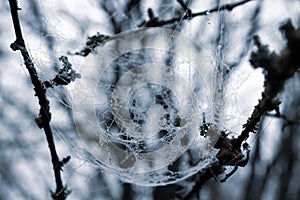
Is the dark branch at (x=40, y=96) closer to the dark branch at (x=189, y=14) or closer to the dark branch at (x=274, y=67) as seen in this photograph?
the dark branch at (x=274, y=67)

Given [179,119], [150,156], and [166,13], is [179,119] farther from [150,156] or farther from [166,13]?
[166,13]

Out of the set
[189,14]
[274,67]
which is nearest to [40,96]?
[274,67]

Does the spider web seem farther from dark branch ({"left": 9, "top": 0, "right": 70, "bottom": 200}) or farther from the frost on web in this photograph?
dark branch ({"left": 9, "top": 0, "right": 70, "bottom": 200})

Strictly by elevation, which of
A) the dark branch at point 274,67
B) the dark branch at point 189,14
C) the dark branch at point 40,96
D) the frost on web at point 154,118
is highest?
the dark branch at point 189,14

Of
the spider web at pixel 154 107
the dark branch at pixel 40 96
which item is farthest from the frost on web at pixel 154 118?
the dark branch at pixel 40 96

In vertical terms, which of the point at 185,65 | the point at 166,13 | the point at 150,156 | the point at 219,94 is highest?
the point at 166,13

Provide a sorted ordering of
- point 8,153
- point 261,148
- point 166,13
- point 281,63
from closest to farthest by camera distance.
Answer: point 281,63
point 166,13
point 261,148
point 8,153

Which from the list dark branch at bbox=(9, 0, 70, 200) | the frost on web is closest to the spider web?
the frost on web

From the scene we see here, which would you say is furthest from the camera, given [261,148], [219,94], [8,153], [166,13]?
[8,153]

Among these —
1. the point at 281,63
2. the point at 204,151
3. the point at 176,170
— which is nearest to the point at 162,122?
the point at 176,170

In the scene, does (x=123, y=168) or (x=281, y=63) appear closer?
(x=281, y=63)
